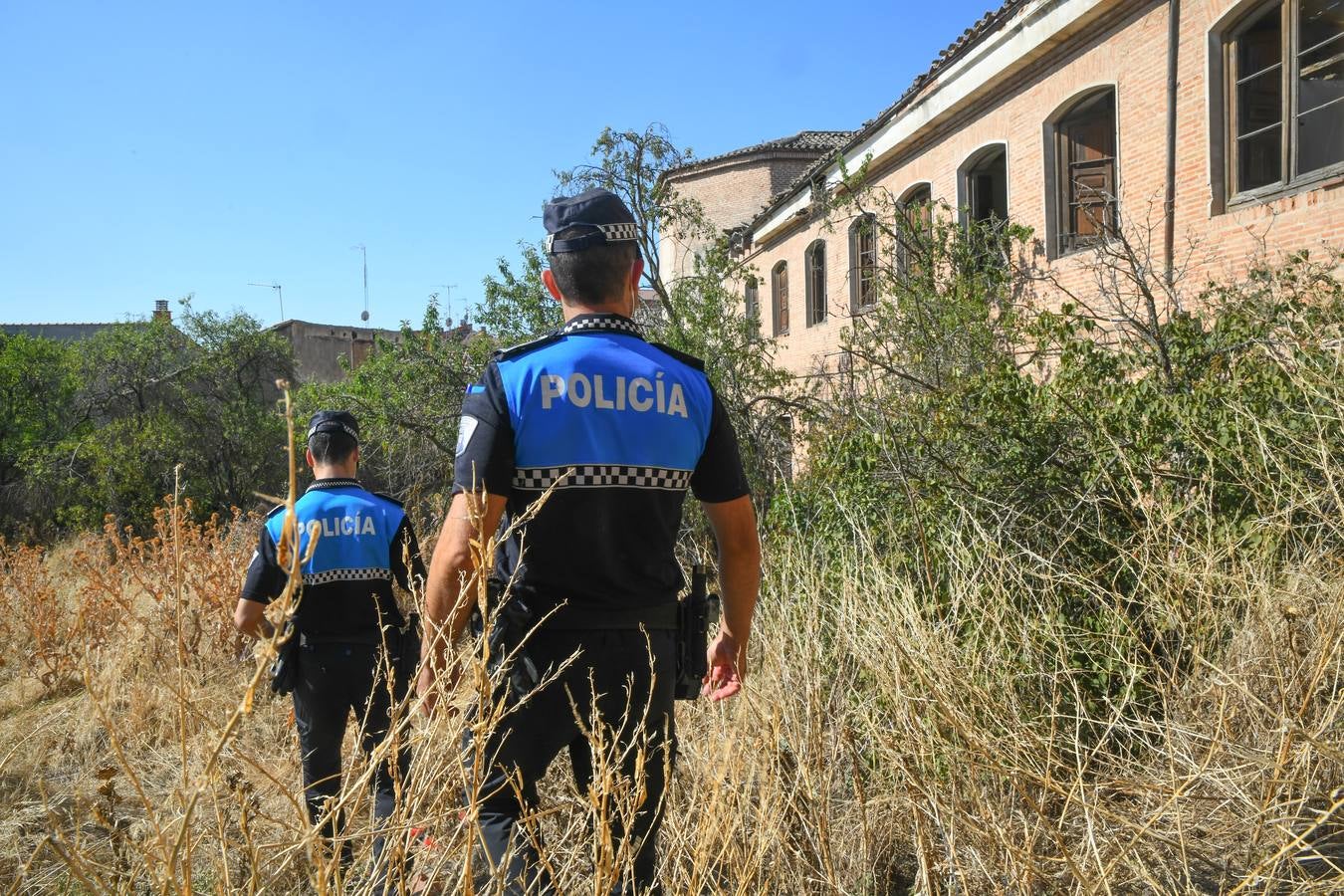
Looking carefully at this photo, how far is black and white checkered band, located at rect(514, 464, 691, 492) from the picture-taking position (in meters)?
2.38

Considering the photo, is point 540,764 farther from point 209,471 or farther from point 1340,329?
point 209,471

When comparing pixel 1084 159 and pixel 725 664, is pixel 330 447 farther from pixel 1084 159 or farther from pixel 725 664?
pixel 1084 159

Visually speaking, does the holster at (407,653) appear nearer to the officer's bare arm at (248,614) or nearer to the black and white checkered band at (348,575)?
the black and white checkered band at (348,575)

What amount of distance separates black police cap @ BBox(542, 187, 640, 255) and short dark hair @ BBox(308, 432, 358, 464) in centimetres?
179

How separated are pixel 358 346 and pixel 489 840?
3544 centimetres

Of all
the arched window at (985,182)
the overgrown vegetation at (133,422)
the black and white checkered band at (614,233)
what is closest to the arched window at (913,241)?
the arched window at (985,182)

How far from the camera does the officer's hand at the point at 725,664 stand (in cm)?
278

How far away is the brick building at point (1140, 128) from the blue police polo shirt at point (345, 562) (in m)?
4.69

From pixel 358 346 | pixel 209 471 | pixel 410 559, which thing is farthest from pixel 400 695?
pixel 358 346

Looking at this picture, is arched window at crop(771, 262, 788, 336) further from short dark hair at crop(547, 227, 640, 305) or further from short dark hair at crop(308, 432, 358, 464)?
short dark hair at crop(547, 227, 640, 305)

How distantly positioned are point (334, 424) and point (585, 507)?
203 centimetres

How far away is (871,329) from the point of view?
812 centimetres

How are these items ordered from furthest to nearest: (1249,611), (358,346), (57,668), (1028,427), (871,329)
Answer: (358,346)
(871,329)
(57,668)
(1028,427)
(1249,611)

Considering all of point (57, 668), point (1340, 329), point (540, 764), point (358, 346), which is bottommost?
point (57, 668)
